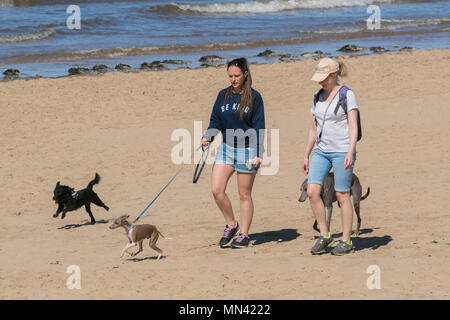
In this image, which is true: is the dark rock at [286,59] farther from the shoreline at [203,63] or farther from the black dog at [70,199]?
the black dog at [70,199]

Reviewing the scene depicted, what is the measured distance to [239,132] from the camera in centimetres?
753

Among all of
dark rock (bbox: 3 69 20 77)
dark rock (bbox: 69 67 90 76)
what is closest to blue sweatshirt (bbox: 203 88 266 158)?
dark rock (bbox: 69 67 90 76)

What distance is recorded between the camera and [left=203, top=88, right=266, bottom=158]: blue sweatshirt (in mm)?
7453

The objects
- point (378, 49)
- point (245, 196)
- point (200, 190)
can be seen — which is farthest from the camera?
point (378, 49)

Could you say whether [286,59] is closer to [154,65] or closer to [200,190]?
[154,65]

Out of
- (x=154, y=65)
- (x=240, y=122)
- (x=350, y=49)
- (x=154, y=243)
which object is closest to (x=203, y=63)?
(x=154, y=65)

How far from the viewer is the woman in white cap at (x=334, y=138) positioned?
6934mm

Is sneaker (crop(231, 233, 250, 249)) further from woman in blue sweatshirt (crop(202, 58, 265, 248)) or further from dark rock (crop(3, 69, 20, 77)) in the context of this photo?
dark rock (crop(3, 69, 20, 77))

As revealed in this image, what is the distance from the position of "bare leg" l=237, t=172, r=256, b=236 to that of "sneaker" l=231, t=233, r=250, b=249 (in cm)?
4

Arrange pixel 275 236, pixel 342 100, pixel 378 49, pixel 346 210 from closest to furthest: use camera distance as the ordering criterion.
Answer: pixel 342 100 < pixel 346 210 < pixel 275 236 < pixel 378 49

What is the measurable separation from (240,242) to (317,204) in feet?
3.32

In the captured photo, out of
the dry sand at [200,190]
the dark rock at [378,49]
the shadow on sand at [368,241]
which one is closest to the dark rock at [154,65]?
the dry sand at [200,190]

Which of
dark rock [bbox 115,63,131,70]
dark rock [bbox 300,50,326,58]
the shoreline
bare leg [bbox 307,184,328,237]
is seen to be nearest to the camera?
bare leg [bbox 307,184,328,237]

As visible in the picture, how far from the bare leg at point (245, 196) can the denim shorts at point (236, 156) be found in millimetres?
75
